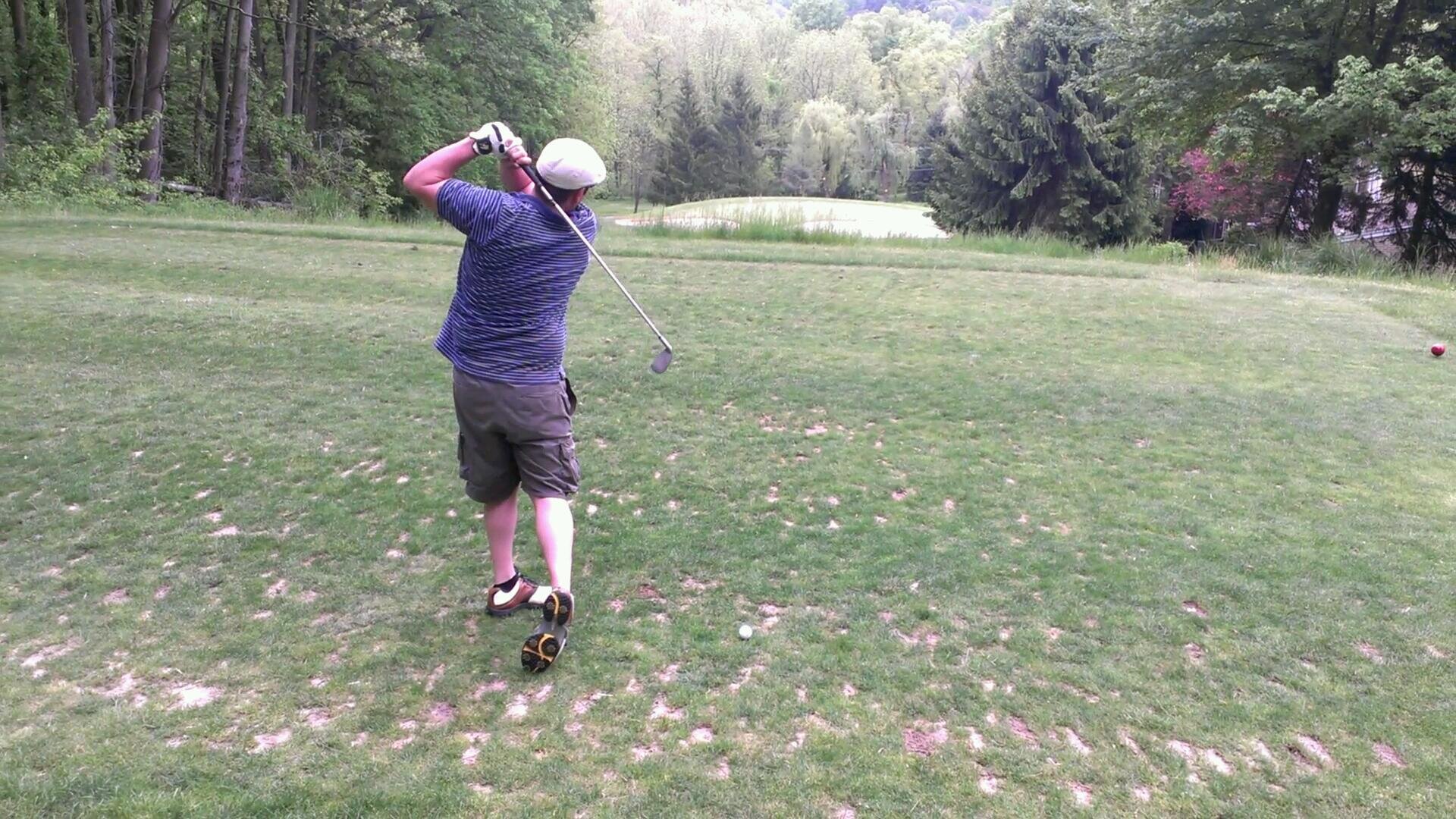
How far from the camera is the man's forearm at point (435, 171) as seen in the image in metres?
3.27

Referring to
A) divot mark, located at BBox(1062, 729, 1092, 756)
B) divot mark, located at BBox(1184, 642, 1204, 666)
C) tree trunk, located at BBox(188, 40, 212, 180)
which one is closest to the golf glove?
divot mark, located at BBox(1062, 729, 1092, 756)

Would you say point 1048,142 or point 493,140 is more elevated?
point 1048,142

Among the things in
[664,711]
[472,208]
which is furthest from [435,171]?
[664,711]

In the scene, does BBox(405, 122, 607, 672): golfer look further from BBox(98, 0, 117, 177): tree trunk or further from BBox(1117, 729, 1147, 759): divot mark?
BBox(98, 0, 117, 177): tree trunk

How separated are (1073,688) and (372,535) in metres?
3.32

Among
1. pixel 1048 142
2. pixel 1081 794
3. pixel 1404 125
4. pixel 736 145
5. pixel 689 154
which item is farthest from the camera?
pixel 736 145

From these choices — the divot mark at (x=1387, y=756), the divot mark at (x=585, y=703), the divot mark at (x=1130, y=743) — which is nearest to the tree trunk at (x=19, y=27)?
the divot mark at (x=585, y=703)

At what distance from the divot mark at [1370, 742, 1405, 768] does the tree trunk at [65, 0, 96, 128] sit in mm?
22883

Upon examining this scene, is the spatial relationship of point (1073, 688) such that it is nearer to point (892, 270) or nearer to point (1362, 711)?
point (1362, 711)

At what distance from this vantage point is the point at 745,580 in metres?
4.06

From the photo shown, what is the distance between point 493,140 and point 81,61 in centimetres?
2095

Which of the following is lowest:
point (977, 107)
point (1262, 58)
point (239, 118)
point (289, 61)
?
point (239, 118)

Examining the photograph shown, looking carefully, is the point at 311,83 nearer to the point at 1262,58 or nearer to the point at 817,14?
the point at 1262,58

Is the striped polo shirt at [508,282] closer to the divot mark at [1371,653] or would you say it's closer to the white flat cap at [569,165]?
the white flat cap at [569,165]
